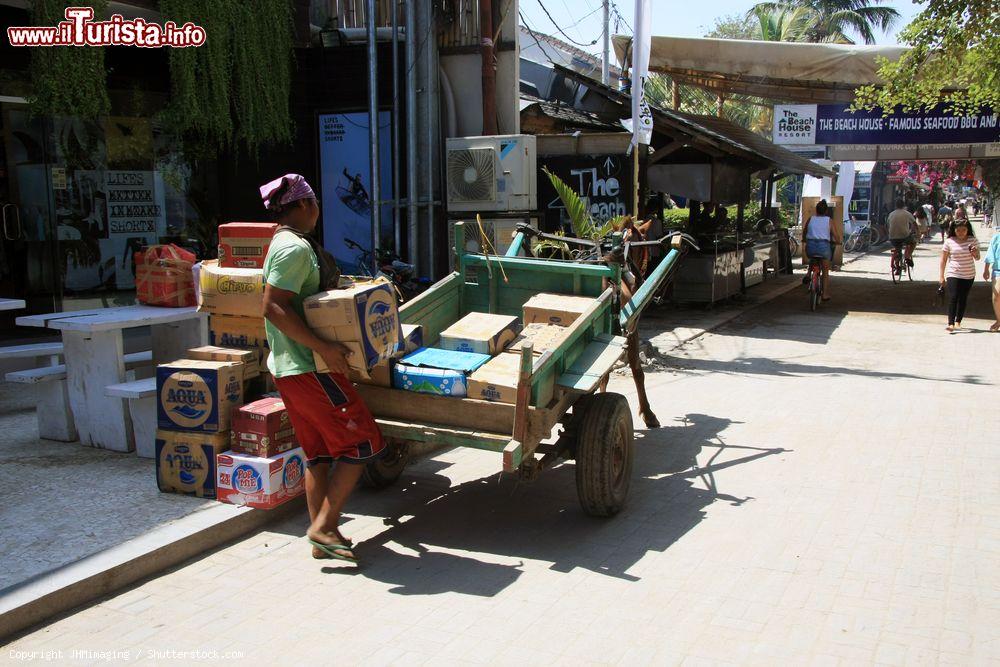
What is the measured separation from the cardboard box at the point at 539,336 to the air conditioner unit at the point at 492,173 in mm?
5317

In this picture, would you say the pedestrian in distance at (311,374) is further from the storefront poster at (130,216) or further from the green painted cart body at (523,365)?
the storefront poster at (130,216)

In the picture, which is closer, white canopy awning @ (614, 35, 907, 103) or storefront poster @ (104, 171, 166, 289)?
storefront poster @ (104, 171, 166, 289)

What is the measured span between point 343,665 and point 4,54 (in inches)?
340

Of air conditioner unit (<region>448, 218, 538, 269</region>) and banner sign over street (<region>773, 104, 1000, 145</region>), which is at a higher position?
banner sign over street (<region>773, 104, 1000, 145</region>)

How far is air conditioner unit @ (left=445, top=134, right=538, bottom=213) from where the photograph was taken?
10430 millimetres

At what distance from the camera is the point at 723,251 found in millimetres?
15227

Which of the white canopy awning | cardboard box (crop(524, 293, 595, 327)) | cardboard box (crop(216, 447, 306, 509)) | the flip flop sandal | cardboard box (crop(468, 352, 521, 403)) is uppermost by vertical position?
the white canopy awning

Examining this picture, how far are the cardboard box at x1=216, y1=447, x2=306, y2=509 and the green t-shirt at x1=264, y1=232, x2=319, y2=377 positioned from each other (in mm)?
845

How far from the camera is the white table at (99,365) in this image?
5.83 metres

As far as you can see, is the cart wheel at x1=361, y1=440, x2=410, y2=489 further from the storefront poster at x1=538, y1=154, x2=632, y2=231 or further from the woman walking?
the woman walking

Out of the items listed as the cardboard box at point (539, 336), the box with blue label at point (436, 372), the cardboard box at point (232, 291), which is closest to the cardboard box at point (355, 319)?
the box with blue label at point (436, 372)

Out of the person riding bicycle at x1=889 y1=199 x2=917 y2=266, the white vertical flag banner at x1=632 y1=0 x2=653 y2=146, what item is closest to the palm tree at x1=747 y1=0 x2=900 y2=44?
the person riding bicycle at x1=889 y1=199 x2=917 y2=266

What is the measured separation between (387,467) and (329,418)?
1.41 metres

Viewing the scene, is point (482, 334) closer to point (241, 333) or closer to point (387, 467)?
point (387, 467)
